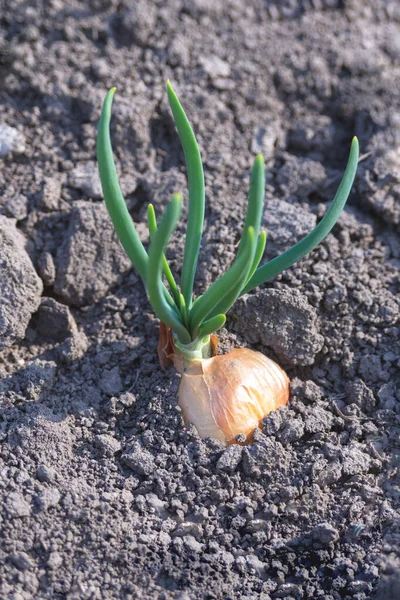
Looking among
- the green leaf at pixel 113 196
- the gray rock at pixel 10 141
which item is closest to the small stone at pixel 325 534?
the green leaf at pixel 113 196

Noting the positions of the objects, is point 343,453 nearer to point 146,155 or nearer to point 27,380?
point 27,380

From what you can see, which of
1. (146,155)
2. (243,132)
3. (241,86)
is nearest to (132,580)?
(146,155)

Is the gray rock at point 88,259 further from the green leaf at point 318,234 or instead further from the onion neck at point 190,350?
the green leaf at point 318,234

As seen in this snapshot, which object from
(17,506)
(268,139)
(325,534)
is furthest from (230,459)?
(268,139)

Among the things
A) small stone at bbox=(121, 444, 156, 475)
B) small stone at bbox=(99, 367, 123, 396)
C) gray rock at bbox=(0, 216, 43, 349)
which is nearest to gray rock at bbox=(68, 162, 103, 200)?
gray rock at bbox=(0, 216, 43, 349)

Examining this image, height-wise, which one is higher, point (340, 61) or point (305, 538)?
point (340, 61)

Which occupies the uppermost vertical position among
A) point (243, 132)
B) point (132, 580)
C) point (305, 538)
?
point (243, 132)
